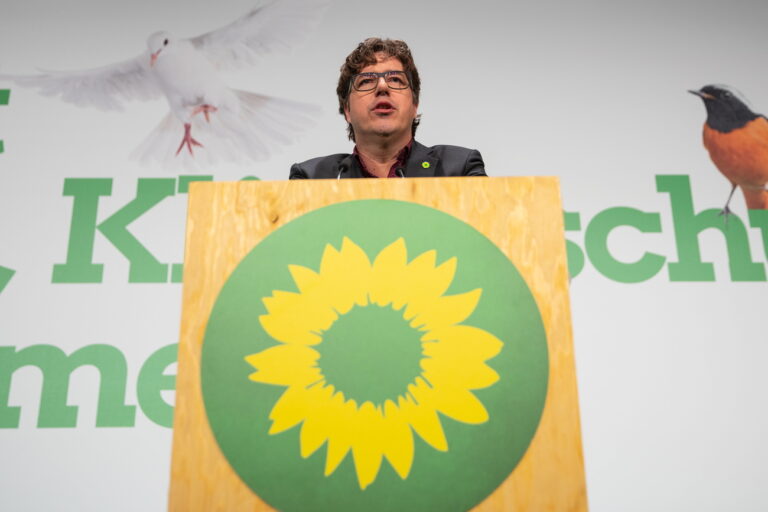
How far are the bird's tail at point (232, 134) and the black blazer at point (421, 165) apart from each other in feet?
2.87

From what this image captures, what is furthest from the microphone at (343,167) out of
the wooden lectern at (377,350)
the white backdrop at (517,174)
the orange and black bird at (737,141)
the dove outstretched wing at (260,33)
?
the orange and black bird at (737,141)

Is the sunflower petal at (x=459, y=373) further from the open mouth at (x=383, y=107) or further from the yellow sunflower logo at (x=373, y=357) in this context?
the open mouth at (x=383, y=107)

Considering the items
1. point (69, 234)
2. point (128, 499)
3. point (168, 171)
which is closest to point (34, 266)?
point (69, 234)

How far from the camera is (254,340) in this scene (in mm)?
633

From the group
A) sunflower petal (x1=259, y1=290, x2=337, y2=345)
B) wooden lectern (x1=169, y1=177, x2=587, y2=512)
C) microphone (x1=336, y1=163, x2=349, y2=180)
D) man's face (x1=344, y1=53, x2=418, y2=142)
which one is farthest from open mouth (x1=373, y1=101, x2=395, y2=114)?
sunflower petal (x1=259, y1=290, x2=337, y2=345)

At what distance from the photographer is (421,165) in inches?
45.0

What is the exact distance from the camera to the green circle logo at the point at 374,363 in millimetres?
588

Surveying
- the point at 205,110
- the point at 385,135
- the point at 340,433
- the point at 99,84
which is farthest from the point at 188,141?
the point at 340,433

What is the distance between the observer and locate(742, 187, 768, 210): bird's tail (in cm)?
201

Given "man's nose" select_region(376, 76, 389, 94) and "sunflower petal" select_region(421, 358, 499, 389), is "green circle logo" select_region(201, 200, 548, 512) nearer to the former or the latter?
"sunflower petal" select_region(421, 358, 499, 389)

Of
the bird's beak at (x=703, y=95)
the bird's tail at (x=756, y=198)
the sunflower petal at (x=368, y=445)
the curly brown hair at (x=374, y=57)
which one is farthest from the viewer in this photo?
the bird's beak at (x=703, y=95)

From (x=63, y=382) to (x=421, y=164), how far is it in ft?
4.52

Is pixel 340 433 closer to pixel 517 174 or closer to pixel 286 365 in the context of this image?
pixel 286 365

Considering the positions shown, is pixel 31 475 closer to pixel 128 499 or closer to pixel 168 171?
pixel 128 499
